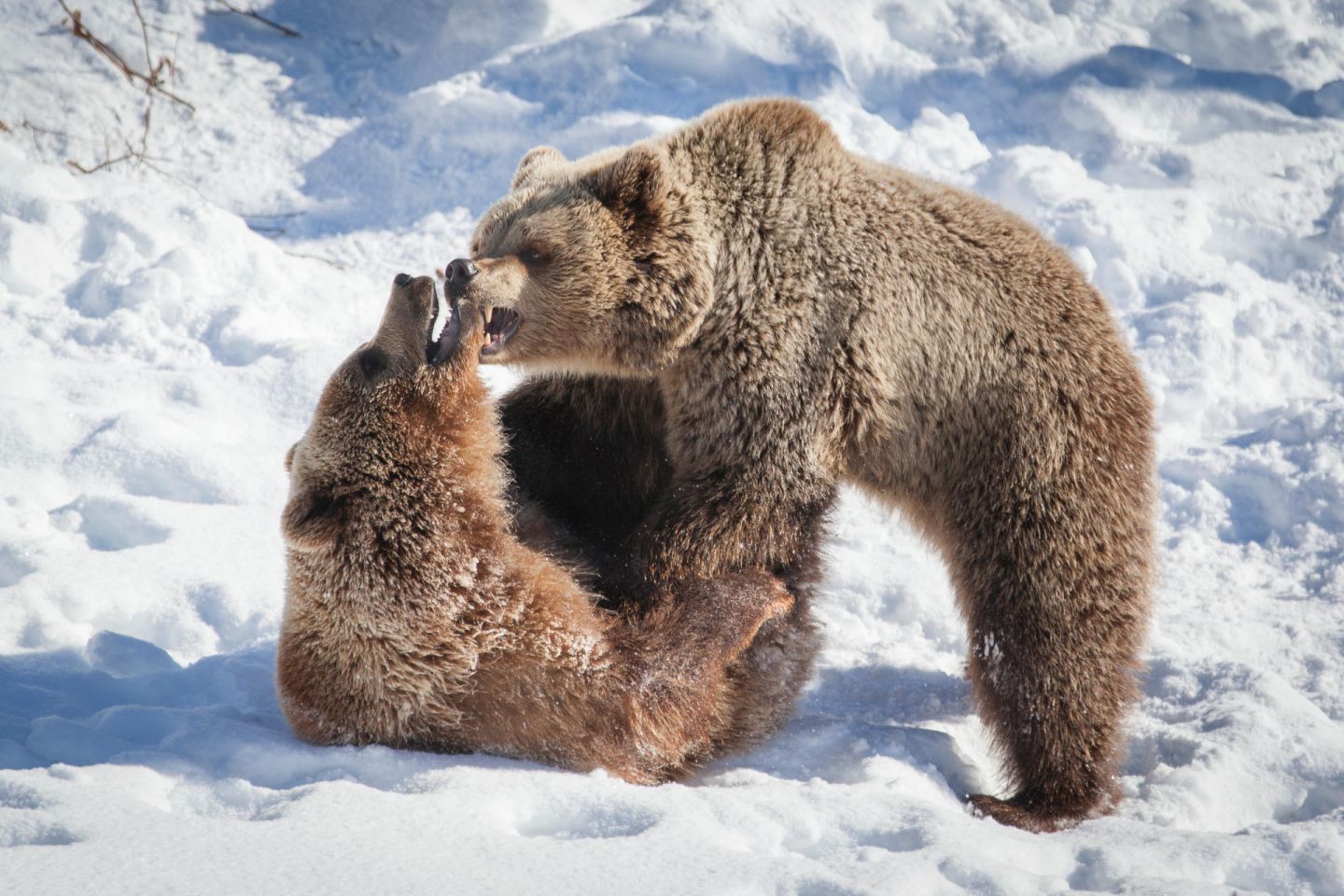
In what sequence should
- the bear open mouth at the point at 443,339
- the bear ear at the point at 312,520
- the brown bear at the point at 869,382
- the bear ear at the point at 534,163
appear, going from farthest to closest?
the bear ear at the point at 534,163 → the brown bear at the point at 869,382 → the bear open mouth at the point at 443,339 → the bear ear at the point at 312,520

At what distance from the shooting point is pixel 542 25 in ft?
31.4

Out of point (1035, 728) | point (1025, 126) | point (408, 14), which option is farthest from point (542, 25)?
point (1035, 728)

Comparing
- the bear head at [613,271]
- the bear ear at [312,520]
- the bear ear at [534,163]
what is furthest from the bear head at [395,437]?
the bear ear at [534,163]

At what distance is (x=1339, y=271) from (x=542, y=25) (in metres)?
6.21

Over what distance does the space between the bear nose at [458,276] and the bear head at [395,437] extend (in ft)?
0.17

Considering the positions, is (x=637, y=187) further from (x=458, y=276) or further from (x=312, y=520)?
(x=312, y=520)

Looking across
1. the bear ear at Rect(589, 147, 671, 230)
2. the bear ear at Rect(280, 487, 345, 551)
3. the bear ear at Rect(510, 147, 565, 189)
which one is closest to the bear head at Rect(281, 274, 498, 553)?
the bear ear at Rect(280, 487, 345, 551)

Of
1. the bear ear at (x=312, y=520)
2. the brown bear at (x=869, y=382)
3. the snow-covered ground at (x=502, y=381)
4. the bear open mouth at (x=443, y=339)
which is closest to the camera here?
the snow-covered ground at (x=502, y=381)

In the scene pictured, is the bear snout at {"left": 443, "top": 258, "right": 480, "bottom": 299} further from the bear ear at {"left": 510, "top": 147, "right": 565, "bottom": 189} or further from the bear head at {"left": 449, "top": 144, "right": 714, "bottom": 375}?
the bear ear at {"left": 510, "top": 147, "right": 565, "bottom": 189}

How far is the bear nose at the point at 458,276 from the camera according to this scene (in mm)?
3670

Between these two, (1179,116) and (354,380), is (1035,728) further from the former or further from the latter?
(1179,116)

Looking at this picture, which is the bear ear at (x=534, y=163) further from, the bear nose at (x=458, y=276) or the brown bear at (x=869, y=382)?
the bear nose at (x=458, y=276)

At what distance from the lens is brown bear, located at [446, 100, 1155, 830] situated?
148 inches

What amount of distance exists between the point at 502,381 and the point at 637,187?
3.35 meters
